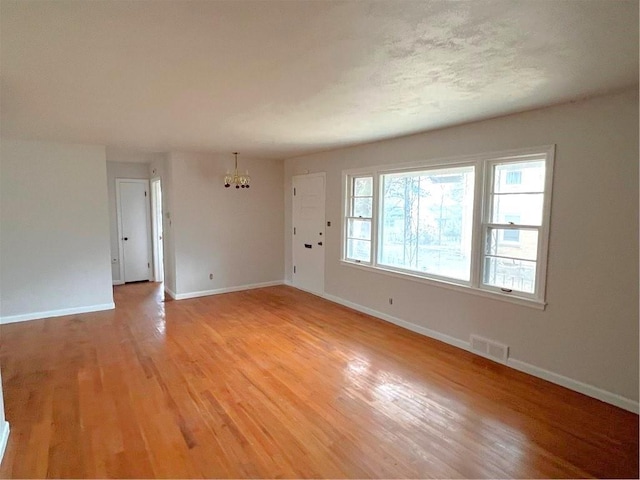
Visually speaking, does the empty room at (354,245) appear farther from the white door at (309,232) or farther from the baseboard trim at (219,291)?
the white door at (309,232)

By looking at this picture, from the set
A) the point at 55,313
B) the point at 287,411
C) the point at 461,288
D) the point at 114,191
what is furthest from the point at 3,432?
the point at 114,191

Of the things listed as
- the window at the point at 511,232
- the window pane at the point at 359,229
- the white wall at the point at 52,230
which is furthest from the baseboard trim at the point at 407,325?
the white wall at the point at 52,230

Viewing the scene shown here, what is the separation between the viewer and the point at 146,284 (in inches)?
282

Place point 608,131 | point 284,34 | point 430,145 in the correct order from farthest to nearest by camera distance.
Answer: point 430,145, point 608,131, point 284,34

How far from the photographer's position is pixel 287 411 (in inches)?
108

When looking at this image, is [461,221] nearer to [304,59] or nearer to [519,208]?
[519,208]

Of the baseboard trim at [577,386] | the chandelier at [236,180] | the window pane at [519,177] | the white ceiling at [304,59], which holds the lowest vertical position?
the baseboard trim at [577,386]

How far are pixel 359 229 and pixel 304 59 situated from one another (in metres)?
3.50

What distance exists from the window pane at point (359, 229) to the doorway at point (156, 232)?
158 inches

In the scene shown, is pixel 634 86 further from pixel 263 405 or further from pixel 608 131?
pixel 263 405

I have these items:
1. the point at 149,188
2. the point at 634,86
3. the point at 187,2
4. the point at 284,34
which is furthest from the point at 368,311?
the point at 149,188

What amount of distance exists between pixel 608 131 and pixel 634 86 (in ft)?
1.08

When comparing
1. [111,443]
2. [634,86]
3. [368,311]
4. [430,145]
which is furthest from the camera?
[368,311]

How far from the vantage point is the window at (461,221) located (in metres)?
3.31
